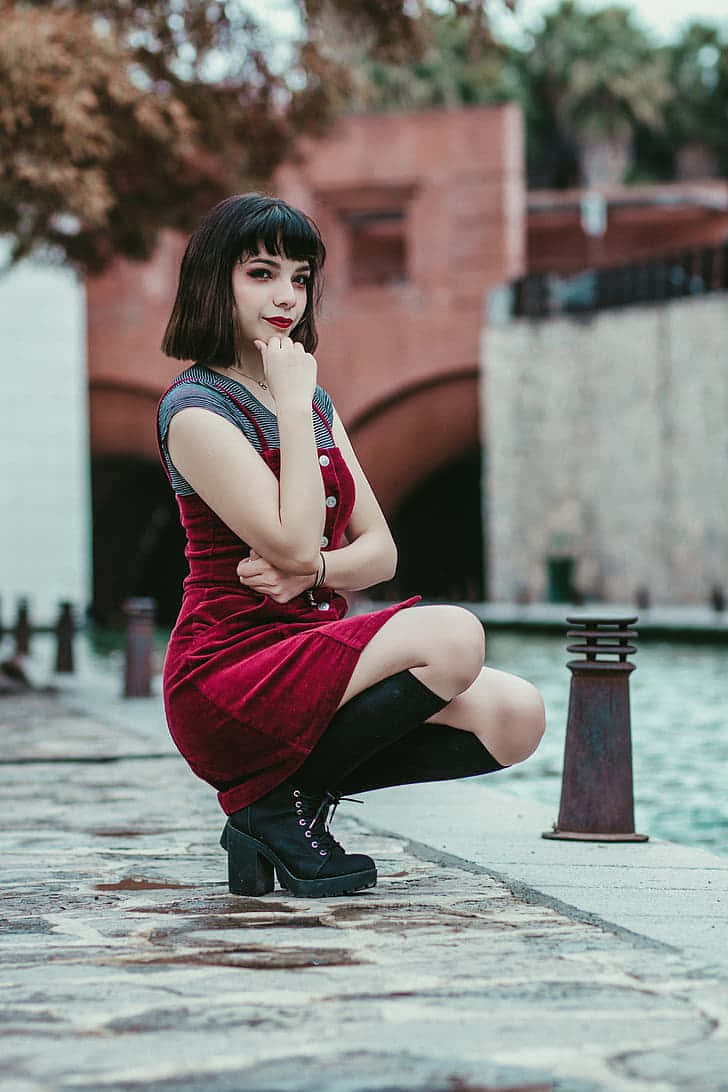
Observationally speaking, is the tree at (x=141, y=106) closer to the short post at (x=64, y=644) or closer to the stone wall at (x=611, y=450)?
the short post at (x=64, y=644)

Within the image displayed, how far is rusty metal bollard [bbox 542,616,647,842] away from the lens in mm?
5133

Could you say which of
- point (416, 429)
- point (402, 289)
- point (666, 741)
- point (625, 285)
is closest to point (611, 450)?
point (625, 285)

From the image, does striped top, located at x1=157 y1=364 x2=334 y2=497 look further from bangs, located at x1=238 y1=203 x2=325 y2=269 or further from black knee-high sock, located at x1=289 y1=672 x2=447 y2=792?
black knee-high sock, located at x1=289 y1=672 x2=447 y2=792

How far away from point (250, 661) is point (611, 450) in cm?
2396

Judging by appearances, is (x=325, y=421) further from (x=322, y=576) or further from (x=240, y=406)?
(x=322, y=576)

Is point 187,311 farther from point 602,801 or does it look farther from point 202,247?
point 602,801

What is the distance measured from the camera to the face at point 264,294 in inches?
161

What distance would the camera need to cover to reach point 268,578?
388 cm

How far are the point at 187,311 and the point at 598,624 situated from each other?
1747mm

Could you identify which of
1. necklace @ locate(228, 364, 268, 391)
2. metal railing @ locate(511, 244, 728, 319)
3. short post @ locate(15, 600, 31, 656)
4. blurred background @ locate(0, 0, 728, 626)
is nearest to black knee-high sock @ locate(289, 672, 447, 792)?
necklace @ locate(228, 364, 268, 391)

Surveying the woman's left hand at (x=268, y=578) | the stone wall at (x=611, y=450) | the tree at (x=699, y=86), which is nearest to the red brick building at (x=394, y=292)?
the stone wall at (x=611, y=450)

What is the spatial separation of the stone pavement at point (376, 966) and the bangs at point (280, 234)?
1.46 meters

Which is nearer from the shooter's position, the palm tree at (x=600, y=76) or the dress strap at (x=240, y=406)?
the dress strap at (x=240, y=406)

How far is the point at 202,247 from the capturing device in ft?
13.4
